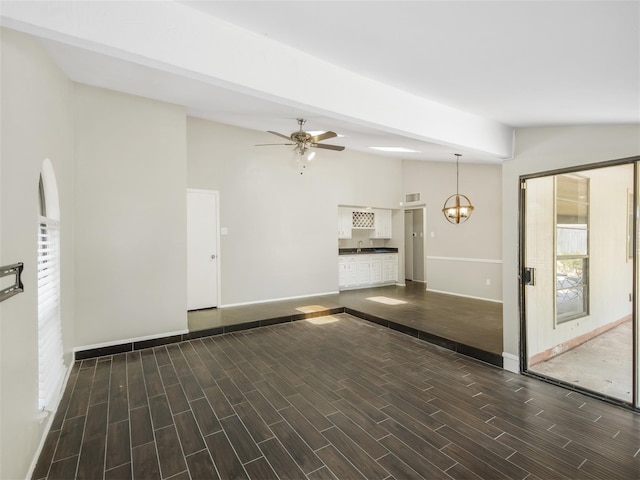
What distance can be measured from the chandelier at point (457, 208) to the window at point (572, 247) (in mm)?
2449

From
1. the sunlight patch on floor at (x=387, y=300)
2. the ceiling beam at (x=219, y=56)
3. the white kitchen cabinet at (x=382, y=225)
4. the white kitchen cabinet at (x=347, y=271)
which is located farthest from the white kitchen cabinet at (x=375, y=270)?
the ceiling beam at (x=219, y=56)

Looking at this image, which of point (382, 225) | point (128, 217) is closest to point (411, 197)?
point (382, 225)

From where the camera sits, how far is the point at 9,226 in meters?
1.68

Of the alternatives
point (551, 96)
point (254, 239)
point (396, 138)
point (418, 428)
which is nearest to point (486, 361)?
point (418, 428)

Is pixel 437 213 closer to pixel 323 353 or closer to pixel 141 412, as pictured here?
pixel 323 353

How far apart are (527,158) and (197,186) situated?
479 cm

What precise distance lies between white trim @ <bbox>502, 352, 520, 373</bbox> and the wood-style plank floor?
0.07 metres

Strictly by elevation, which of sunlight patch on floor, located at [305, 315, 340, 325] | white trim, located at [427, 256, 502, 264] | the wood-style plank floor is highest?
white trim, located at [427, 256, 502, 264]

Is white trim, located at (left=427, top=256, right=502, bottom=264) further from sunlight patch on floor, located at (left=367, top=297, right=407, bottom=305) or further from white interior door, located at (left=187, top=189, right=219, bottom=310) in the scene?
white interior door, located at (left=187, top=189, right=219, bottom=310)

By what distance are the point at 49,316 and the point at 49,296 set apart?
167mm

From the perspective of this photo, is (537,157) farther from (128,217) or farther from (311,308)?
(128,217)

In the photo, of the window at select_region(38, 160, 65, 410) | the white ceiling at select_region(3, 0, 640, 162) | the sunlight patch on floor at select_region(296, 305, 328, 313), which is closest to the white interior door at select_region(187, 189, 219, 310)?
the sunlight patch on floor at select_region(296, 305, 328, 313)

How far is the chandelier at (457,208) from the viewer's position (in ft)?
22.2

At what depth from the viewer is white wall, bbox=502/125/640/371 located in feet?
8.77
